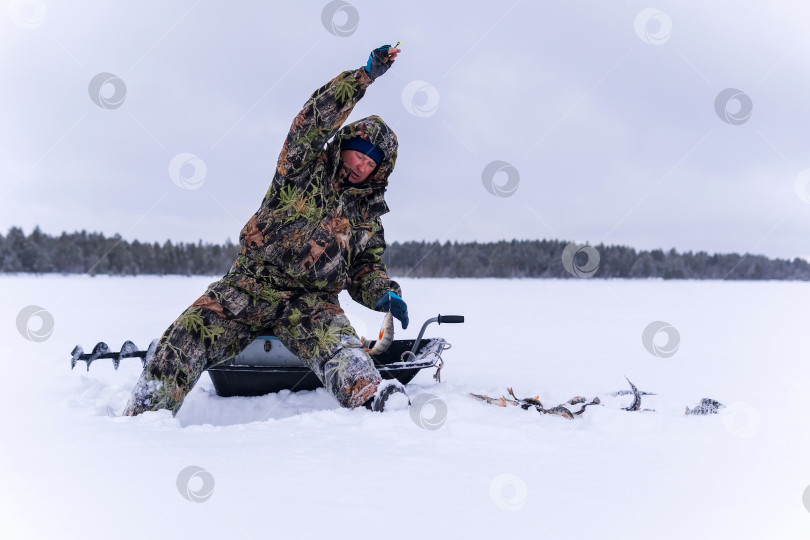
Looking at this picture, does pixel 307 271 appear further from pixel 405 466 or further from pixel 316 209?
pixel 405 466

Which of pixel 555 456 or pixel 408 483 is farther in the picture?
pixel 555 456

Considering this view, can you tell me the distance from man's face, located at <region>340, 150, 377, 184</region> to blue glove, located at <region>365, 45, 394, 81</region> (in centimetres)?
51

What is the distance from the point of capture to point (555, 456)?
2682 mm

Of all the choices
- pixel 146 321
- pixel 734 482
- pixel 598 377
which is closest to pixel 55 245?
pixel 146 321

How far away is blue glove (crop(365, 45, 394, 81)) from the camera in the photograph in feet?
10.9

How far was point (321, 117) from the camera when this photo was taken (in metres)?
3.40

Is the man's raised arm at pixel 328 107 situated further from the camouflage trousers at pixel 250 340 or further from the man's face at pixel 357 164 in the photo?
the camouflage trousers at pixel 250 340

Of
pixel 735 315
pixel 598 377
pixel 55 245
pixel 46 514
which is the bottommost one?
pixel 46 514

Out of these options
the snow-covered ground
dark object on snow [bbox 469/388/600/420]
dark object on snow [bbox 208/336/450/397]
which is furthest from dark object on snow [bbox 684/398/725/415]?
dark object on snow [bbox 208/336/450/397]

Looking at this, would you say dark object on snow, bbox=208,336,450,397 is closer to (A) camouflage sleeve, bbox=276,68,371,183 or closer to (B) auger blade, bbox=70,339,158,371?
(B) auger blade, bbox=70,339,158,371

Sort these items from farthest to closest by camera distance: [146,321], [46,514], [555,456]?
[146,321], [555,456], [46,514]

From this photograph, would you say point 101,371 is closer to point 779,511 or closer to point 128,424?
point 128,424

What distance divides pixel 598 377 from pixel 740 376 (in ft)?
4.15

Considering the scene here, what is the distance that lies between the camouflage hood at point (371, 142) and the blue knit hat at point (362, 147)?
0.02 m
